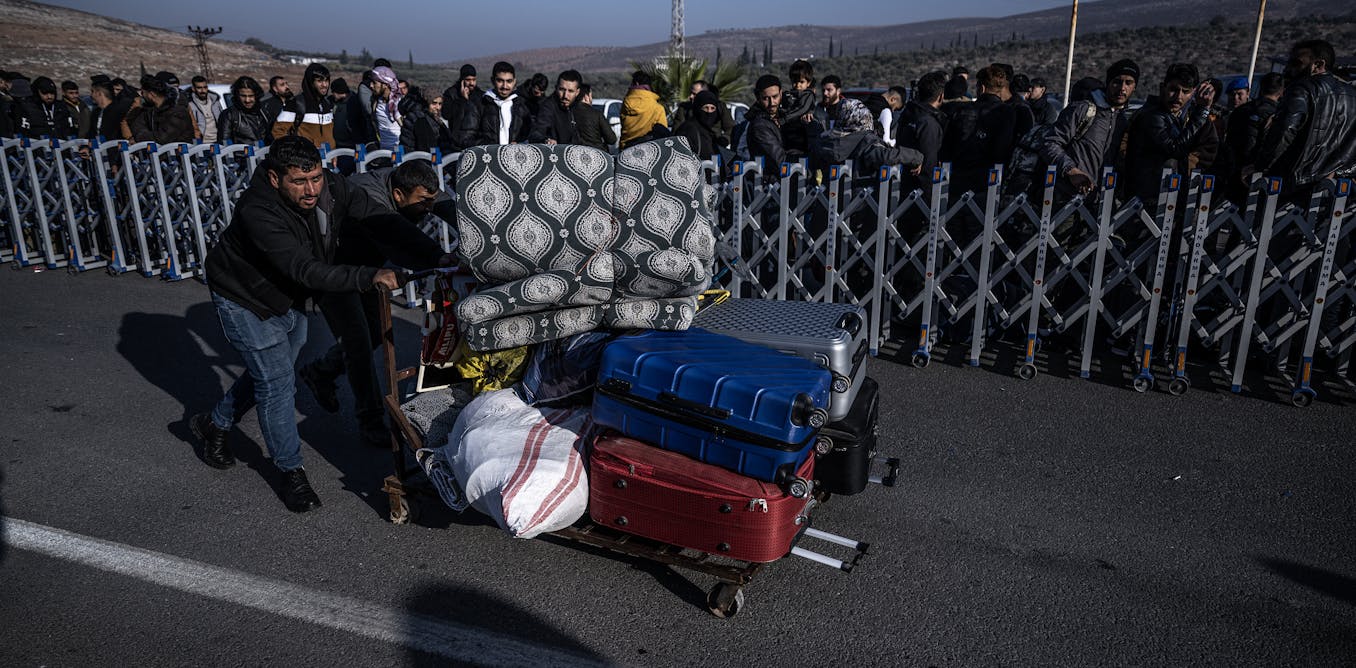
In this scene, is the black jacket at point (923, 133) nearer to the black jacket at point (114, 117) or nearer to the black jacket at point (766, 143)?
the black jacket at point (766, 143)

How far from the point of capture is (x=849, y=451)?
360 centimetres

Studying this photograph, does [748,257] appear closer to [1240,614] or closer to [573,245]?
[573,245]

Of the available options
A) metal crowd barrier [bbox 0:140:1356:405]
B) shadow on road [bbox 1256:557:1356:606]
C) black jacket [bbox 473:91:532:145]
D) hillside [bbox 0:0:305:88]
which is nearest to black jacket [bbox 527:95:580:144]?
black jacket [bbox 473:91:532:145]

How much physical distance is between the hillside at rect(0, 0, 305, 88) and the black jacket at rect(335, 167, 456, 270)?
41335mm

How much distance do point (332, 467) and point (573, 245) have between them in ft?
6.97

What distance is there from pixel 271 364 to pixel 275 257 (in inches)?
22.2

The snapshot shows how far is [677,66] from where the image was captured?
20078mm

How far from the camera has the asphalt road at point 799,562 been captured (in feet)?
10.2

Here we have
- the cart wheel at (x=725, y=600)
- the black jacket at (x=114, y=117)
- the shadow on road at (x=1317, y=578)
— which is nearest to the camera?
the cart wheel at (x=725, y=600)

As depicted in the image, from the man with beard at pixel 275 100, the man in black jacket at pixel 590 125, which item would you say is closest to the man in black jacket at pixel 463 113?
the man in black jacket at pixel 590 125

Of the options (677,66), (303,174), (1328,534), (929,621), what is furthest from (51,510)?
(677,66)

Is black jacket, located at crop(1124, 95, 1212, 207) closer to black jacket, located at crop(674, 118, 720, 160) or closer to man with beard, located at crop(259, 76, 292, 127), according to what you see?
black jacket, located at crop(674, 118, 720, 160)

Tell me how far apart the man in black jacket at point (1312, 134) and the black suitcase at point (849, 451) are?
4164mm

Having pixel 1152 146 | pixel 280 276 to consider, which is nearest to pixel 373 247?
pixel 280 276
